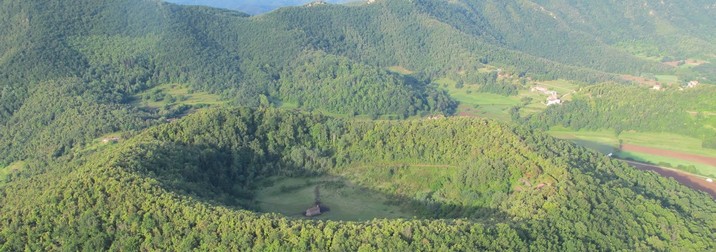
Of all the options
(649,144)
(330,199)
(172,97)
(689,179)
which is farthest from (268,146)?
(649,144)

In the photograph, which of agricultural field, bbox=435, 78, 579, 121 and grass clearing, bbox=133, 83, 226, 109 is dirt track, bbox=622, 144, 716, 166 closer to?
agricultural field, bbox=435, 78, 579, 121

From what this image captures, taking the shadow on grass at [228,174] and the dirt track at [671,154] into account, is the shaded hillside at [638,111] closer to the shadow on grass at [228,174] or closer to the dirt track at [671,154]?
the dirt track at [671,154]

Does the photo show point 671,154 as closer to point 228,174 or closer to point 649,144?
point 649,144

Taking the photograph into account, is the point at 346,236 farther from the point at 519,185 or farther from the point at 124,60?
the point at 124,60

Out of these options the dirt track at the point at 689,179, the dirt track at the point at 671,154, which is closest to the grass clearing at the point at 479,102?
the dirt track at the point at 671,154

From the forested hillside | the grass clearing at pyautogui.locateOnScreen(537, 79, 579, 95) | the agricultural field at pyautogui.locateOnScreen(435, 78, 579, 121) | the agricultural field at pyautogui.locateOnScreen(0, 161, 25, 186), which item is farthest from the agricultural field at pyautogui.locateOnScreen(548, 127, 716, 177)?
the agricultural field at pyautogui.locateOnScreen(0, 161, 25, 186)

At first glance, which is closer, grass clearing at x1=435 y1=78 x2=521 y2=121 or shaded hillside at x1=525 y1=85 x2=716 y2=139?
shaded hillside at x1=525 y1=85 x2=716 y2=139
